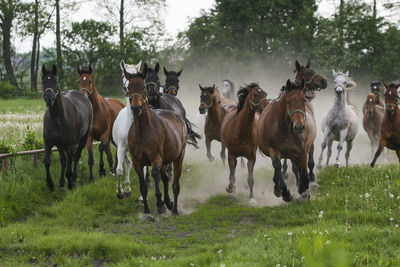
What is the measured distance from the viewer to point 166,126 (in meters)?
8.27

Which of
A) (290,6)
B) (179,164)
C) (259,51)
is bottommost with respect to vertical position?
(179,164)

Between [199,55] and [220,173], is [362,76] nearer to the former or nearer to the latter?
[199,55]

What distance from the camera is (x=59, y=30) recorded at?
3750 cm

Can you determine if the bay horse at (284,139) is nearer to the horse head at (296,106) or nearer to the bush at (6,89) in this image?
the horse head at (296,106)

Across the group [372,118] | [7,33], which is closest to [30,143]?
[372,118]

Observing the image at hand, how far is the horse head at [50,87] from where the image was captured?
8.55 metres

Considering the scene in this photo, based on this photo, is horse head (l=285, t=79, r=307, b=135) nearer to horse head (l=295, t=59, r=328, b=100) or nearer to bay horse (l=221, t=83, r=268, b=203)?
bay horse (l=221, t=83, r=268, b=203)

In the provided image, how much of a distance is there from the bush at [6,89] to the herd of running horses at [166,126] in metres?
25.3

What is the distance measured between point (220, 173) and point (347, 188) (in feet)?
15.3

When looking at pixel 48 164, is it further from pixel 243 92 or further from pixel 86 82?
pixel 243 92

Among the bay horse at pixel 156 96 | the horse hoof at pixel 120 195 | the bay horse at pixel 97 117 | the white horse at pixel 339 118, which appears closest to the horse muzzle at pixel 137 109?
the bay horse at pixel 156 96

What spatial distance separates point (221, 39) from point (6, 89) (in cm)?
2047

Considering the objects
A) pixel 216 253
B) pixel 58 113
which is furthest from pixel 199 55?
pixel 216 253

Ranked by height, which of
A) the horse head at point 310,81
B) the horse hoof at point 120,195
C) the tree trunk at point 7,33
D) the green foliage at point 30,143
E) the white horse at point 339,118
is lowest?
the horse hoof at point 120,195
